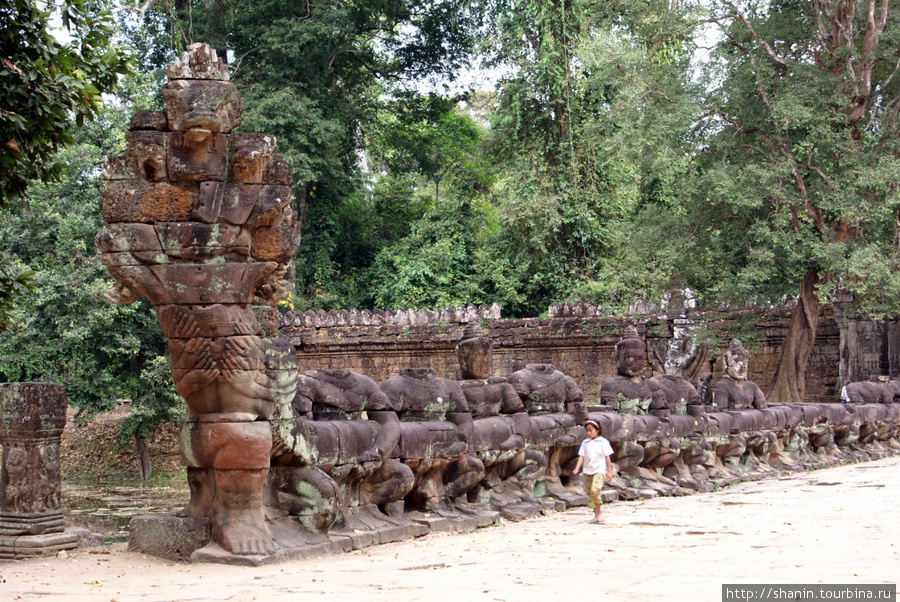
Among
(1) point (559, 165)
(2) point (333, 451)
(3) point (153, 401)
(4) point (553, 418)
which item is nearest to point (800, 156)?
(1) point (559, 165)

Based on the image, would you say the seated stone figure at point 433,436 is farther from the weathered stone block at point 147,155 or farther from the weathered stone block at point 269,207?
the weathered stone block at point 147,155

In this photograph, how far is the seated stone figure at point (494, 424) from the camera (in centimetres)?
923

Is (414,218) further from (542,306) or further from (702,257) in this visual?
(702,257)

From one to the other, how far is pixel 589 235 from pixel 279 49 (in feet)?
26.2

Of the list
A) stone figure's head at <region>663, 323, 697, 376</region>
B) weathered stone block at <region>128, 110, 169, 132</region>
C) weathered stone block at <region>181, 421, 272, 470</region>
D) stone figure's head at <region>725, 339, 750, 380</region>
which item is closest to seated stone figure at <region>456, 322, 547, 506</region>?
weathered stone block at <region>181, 421, 272, 470</region>

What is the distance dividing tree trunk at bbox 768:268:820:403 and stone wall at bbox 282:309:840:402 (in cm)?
81

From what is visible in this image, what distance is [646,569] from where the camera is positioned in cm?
609

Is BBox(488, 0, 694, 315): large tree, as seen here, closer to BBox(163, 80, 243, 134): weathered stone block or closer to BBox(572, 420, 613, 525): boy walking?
BBox(572, 420, 613, 525): boy walking

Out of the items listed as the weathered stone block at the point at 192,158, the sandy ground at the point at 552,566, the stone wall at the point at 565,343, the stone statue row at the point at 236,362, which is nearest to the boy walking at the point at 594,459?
the sandy ground at the point at 552,566

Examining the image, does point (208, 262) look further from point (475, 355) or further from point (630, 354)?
point (630, 354)

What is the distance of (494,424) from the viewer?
9297 mm

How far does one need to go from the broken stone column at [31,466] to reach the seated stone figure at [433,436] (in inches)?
102

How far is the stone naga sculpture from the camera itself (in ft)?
21.4

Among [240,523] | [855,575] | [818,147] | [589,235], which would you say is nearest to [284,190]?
[240,523]
